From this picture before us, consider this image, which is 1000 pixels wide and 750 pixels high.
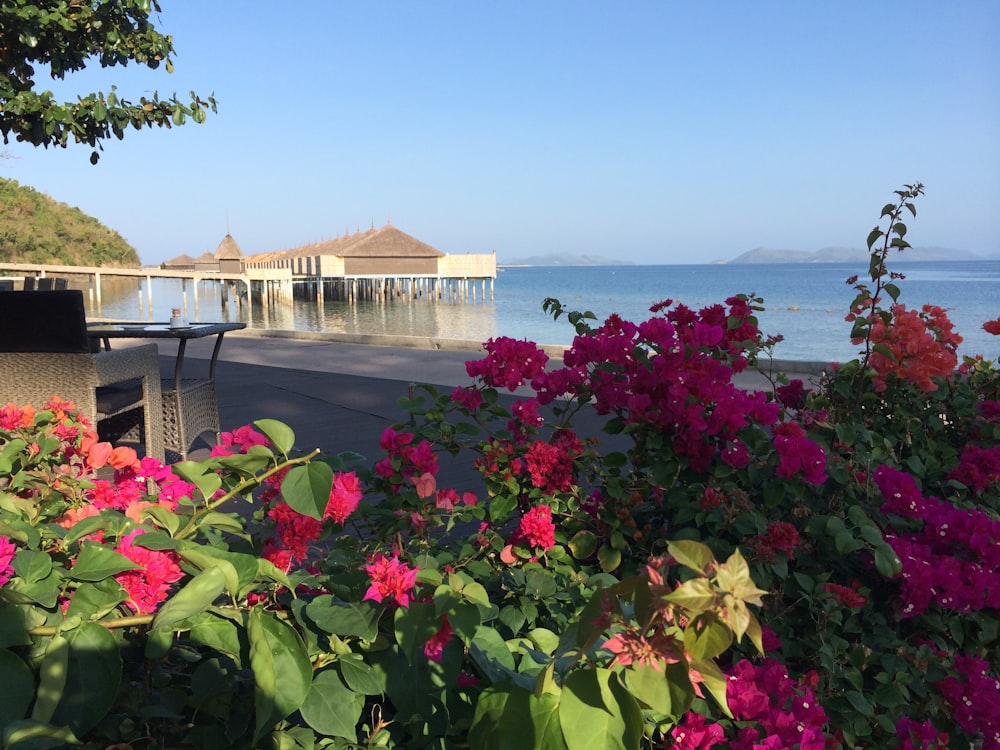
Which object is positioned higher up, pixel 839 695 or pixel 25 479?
pixel 25 479

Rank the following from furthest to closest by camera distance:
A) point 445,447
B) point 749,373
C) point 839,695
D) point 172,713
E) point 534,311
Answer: point 534,311 < point 749,373 < point 445,447 < point 839,695 < point 172,713

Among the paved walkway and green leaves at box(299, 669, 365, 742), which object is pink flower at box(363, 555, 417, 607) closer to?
green leaves at box(299, 669, 365, 742)

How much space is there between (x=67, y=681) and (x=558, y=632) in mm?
569

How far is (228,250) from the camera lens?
186 ft

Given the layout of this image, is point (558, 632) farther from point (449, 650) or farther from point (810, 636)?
point (810, 636)

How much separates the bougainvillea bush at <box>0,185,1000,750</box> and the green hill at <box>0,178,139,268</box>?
186ft

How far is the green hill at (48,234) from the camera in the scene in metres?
55.0

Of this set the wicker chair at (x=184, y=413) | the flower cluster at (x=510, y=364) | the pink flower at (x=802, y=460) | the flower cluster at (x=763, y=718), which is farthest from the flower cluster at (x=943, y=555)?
the wicker chair at (x=184, y=413)

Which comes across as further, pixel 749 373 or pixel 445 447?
pixel 749 373

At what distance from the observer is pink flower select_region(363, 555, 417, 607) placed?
2.41ft

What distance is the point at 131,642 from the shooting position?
70 cm

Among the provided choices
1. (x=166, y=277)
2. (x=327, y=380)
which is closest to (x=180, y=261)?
(x=166, y=277)

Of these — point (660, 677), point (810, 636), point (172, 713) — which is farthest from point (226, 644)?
point (810, 636)

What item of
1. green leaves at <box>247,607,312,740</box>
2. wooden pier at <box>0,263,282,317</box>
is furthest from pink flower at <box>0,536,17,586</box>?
wooden pier at <box>0,263,282,317</box>
